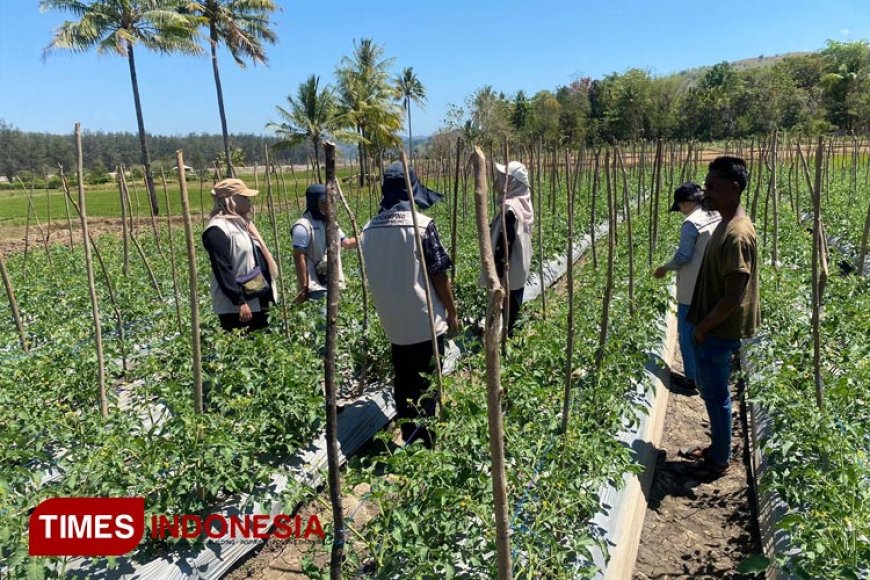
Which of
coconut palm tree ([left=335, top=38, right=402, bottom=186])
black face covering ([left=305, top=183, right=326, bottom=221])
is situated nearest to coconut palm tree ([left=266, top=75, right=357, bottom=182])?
coconut palm tree ([left=335, top=38, right=402, bottom=186])

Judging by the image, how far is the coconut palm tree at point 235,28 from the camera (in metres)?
19.0

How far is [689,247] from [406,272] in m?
1.92

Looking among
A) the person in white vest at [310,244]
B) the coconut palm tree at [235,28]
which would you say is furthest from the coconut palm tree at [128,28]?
the person in white vest at [310,244]

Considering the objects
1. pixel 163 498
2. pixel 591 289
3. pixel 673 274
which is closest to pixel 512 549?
pixel 163 498

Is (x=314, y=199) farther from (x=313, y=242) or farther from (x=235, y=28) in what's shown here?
(x=235, y=28)

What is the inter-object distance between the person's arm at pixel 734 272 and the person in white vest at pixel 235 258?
279 centimetres

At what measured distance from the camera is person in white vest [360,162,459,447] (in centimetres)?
301

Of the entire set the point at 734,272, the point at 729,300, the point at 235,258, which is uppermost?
the point at 235,258

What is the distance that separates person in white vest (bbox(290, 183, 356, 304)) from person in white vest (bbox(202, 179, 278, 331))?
0.26 meters

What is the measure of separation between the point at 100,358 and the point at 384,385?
188 centimetres

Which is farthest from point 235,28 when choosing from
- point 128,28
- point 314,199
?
point 314,199

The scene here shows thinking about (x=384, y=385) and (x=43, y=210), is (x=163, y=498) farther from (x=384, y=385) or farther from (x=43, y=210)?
(x=43, y=210)

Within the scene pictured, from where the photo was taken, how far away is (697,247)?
3559 millimetres

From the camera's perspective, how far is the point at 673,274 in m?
5.59
